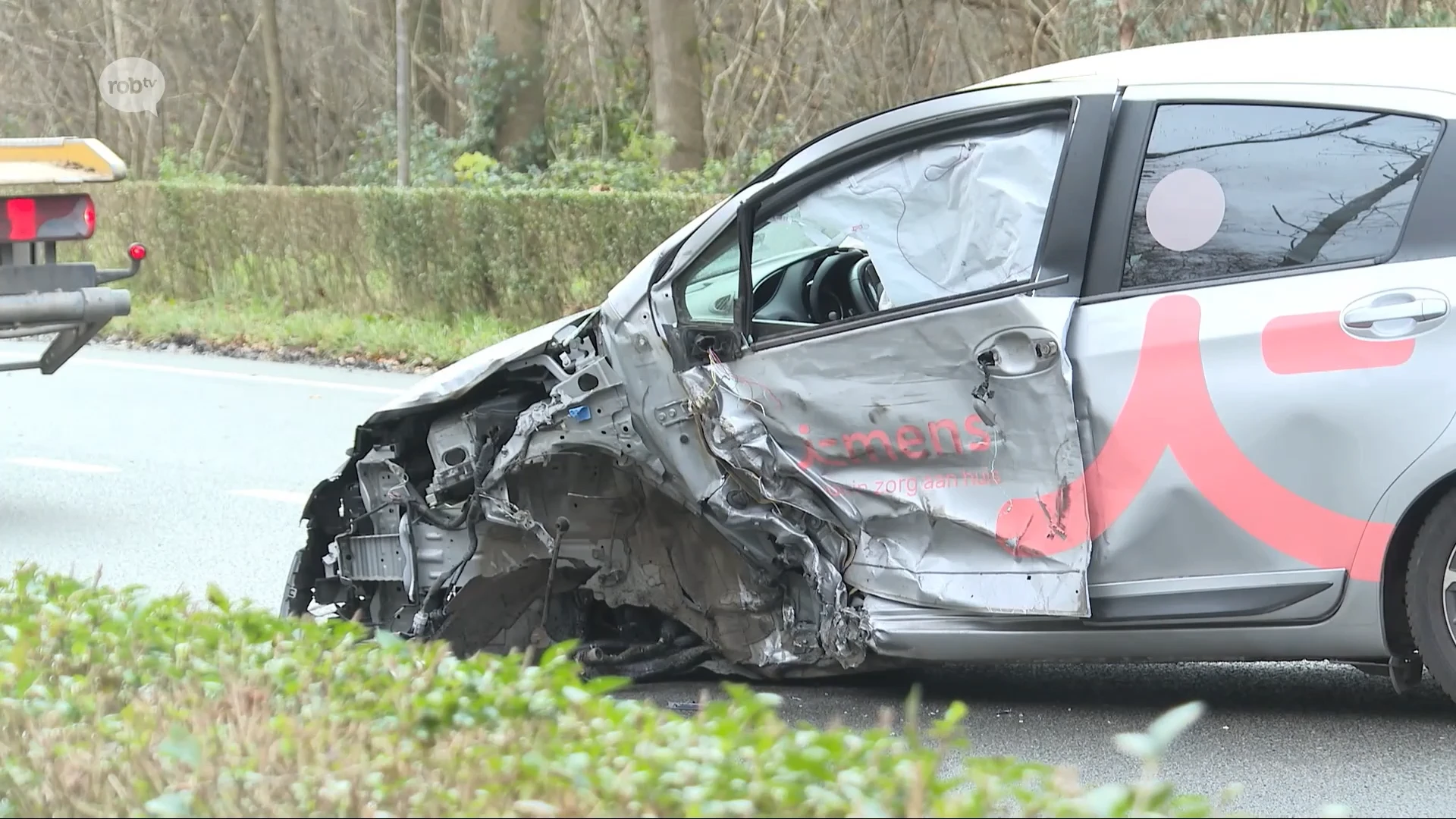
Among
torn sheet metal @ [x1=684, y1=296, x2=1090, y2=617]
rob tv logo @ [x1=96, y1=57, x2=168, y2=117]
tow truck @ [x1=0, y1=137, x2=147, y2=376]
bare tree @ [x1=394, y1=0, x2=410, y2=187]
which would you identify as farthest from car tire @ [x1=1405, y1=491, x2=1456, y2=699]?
rob tv logo @ [x1=96, y1=57, x2=168, y2=117]

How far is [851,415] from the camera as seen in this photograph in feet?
16.5

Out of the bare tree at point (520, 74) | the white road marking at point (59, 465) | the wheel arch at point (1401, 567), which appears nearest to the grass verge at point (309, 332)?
the white road marking at point (59, 465)

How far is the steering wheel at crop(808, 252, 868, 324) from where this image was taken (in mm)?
5500

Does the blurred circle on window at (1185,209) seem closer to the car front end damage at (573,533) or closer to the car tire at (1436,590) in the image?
the car tire at (1436,590)

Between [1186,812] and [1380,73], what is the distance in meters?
2.62

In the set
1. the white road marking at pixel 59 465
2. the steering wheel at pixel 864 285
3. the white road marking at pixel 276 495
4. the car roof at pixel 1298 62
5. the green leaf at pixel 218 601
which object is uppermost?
the car roof at pixel 1298 62

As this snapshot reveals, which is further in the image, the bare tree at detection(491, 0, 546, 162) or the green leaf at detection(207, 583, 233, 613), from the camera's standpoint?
the bare tree at detection(491, 0, 546, 162)

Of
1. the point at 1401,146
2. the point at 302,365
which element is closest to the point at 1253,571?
the point at 1401,146

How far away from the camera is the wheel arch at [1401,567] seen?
4.42 meters

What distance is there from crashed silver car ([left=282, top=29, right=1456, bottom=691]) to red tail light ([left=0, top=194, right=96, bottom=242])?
4.18 metres

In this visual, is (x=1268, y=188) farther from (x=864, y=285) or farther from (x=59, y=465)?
(x=59, y=465)

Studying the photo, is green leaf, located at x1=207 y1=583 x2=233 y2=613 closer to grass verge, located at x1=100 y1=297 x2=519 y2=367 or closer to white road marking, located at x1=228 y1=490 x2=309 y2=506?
white road marking, located at x1=228 y1=490 x2=309 y2=506

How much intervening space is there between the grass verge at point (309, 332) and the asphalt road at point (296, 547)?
0.55 metres

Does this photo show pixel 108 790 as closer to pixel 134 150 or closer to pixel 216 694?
pixel 216 694
